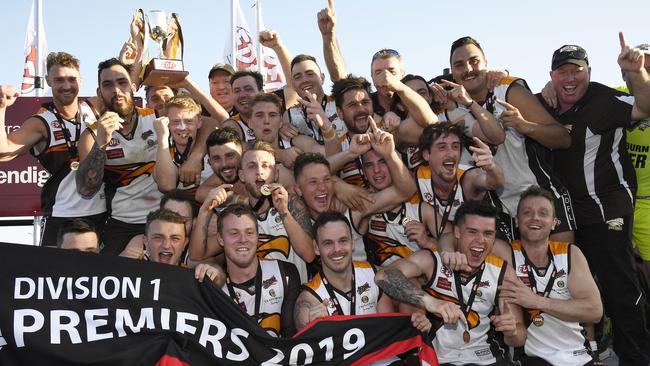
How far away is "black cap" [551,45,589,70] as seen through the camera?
5.90m

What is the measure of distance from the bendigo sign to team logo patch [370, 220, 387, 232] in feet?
3.94

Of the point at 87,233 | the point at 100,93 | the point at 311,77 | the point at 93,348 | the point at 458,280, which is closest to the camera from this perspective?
the point at 93,348

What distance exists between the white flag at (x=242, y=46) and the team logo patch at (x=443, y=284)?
16.0 m

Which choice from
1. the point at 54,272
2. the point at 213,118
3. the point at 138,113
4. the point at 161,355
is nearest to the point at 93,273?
the point at 54,272

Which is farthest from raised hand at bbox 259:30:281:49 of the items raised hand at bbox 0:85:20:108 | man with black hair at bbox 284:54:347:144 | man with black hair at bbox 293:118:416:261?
raised hand at bbox 0:85:20:108

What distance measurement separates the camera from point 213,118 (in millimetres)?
7207

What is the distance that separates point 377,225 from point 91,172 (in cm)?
260

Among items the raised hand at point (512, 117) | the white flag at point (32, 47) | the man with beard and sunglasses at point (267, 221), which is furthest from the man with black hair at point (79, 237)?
the white flag at point (32, 47)

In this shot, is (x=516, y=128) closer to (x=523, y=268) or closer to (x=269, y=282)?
(x=523, y=268)

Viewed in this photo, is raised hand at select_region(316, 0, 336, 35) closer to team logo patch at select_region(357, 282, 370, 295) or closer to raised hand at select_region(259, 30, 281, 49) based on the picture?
raised hand at select_region(259, 30, 281, 49)

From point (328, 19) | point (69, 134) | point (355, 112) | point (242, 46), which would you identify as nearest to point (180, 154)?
point (69, 134)

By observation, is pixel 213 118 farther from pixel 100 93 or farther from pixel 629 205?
pixel 629 205

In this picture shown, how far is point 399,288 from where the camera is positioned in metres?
4.95

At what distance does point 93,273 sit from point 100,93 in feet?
8.01
